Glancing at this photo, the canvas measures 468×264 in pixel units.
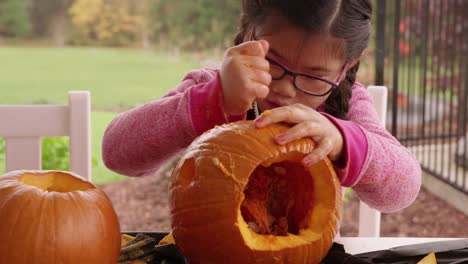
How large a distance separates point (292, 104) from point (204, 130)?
13cm

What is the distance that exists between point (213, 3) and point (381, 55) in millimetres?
1552

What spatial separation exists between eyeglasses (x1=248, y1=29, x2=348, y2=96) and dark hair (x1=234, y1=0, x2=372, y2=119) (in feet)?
0.21

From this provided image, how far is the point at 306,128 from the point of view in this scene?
780mm

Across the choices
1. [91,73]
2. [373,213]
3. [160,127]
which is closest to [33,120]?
[160,127]

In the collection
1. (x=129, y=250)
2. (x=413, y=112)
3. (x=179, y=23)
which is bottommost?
(x=413, y=112)

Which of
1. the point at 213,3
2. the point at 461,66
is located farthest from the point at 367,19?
the point at 213,3

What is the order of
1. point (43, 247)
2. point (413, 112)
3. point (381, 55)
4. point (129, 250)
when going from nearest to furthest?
point (43, 247) < point (129, 250) < point (381, 55) < point (413, 112)

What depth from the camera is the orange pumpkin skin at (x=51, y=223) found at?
714 millimetres

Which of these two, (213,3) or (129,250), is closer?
(129,250)

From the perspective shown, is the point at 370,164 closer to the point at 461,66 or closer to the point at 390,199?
the point at 390,199

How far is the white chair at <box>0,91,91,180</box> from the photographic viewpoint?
4.16 feet

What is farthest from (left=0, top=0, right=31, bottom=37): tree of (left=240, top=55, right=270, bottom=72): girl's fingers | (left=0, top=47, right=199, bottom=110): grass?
(left=240, top=55, right=270, bottom=72): girl's fingers

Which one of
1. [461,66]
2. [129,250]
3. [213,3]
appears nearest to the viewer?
[129,250]

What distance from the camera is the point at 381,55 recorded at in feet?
9.51
